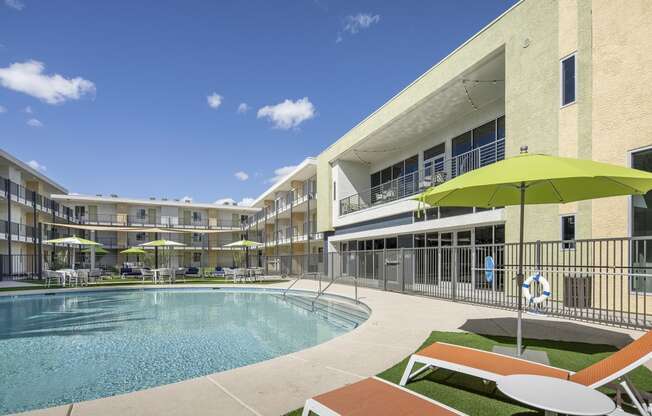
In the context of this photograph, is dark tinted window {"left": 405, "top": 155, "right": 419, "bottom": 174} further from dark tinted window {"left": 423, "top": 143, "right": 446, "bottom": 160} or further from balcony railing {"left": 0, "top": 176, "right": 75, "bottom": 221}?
balcony railing {"left": 0, "top": 176, "right": 75, "bottom": 221}

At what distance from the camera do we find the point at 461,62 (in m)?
13.1

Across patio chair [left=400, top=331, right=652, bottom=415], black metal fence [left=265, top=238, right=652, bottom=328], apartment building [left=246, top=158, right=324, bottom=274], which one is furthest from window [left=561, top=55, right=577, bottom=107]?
apartment building [left=246, top=158, right=324, bottom=274]

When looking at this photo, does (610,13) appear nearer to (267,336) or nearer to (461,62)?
(461,62)

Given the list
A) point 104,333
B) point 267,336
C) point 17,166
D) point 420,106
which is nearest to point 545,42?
point 420,106

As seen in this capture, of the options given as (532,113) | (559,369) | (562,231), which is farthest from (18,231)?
(559,369)

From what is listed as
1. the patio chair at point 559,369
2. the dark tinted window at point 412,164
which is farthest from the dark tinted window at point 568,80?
the dark tinted window at point 412,164

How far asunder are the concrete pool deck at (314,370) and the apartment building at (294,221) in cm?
1574

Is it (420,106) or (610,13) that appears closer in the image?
(610,13)

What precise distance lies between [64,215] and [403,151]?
38.4 m

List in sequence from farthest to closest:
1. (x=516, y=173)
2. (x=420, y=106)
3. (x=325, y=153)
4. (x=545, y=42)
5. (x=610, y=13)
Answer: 1. (x=325, y=153)
2. (x=420, y=106)
3. (x=545, y=42)
4. (x=610, y=13)
5. (x=516, y=173)

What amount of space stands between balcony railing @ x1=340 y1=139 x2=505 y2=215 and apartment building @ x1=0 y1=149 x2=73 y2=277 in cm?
2222

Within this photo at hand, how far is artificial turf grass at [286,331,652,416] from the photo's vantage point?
11.3 ft

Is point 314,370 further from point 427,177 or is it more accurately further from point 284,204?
point 284,204

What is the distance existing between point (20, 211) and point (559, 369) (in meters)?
39.4
